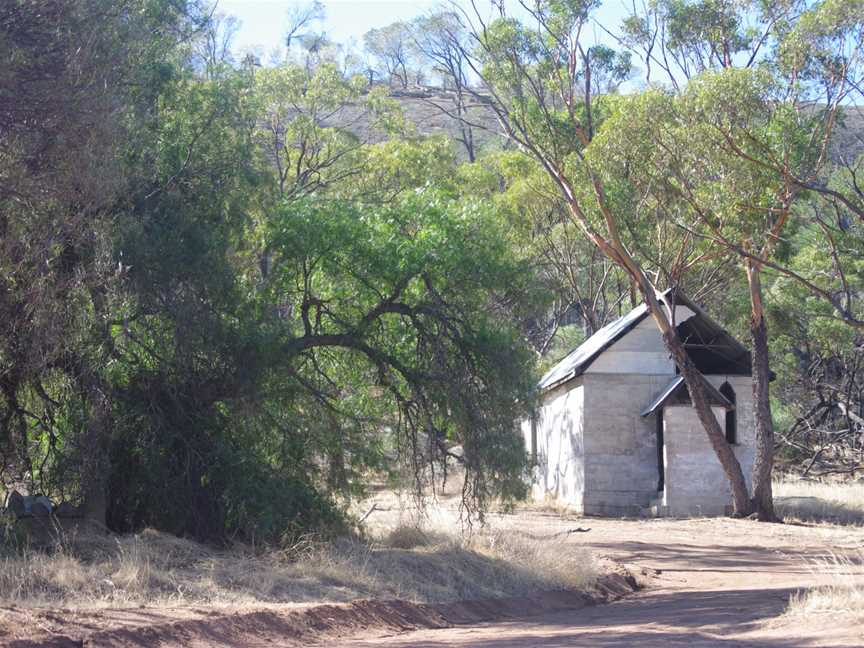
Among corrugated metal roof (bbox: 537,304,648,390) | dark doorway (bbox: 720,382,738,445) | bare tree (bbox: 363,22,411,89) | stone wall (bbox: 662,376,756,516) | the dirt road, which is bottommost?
the dirt road

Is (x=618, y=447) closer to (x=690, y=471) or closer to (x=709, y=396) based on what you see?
(x=690, y=471)

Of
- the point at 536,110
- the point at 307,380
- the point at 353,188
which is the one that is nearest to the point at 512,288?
the point at 307,380

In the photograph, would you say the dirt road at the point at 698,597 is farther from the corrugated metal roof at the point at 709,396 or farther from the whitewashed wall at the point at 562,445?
the corrugated metal roof at the point at 709,396

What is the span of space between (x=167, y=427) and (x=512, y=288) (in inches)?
233

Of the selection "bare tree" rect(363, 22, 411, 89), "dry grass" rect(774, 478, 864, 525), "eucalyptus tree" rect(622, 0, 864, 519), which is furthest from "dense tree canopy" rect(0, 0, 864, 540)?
"bare tree" rect(363, 22, 411, 89)

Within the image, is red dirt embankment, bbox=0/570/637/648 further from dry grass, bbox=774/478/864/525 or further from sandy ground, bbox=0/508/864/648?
dry grass, bbox=774/478/864/525

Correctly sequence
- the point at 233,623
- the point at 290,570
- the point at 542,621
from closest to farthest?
1. the point at 233,623
2. the point at 290,570
3. the point at 542,621

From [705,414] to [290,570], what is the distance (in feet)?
51.6

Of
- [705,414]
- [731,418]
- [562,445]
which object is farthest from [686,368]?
[562,445]

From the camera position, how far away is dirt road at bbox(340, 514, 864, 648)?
10.8 meters

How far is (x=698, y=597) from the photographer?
15.7m

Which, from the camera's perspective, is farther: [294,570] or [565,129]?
[565,129]

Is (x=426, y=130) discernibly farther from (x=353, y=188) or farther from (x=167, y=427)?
(x=167, y=427)

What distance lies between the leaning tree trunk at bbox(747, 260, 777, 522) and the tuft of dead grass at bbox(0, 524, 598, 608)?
409 inches
